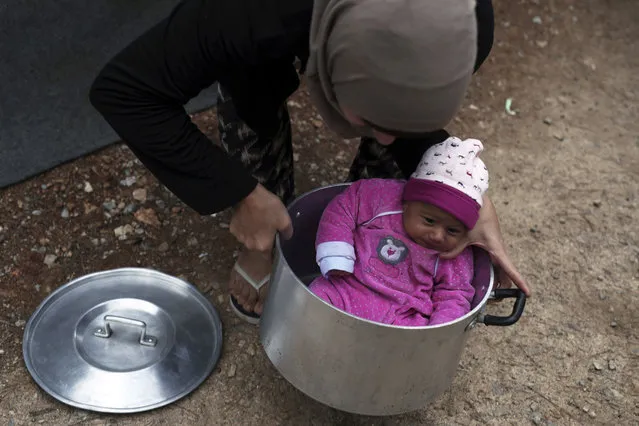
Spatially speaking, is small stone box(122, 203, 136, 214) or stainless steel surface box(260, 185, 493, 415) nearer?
stainless steel surface box(260, 185, 493, 415)

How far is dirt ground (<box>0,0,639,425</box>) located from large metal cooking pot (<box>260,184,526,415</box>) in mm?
248

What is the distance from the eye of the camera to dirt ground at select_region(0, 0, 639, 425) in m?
1.77

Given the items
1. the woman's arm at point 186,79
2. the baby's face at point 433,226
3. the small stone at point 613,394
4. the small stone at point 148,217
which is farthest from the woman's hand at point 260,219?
the small stone at point 613,394

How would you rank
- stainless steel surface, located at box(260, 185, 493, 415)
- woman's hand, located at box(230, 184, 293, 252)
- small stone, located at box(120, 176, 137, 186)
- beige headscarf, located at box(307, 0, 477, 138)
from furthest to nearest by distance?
1. small stone, located at box(120, 176, 137, 186)
2. woman's hand, located at box(230, 184, 293, 252)
3. stainless steel surface, located at box(260, 185, 493, 415)
4. beige headscarf, located at box(307, 0, 477, 138)

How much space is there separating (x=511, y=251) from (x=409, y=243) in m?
0.66

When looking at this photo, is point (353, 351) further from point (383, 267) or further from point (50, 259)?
point (50, 259)

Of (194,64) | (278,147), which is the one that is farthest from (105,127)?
(194,64)

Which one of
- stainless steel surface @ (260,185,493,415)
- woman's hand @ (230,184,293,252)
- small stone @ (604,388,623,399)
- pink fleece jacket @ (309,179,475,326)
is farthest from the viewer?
small stone @ (604,388,623,399)

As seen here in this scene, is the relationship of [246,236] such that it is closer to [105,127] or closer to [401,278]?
[401,278]

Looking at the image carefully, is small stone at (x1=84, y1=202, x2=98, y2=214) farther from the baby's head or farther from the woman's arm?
the baby's head

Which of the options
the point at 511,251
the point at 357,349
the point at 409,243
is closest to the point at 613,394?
the point at 511,251

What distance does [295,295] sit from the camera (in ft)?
4.75

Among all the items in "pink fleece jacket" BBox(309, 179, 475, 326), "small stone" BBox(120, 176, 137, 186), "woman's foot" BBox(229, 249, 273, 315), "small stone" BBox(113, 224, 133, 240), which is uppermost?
"pink fleece jacket" BBox(309, 179, 475, 326)

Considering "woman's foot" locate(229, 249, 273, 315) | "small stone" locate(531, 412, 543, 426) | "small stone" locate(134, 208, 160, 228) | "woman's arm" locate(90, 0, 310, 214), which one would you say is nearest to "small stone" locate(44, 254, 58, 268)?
"small stone" locate(134, 208, 160, 228)
